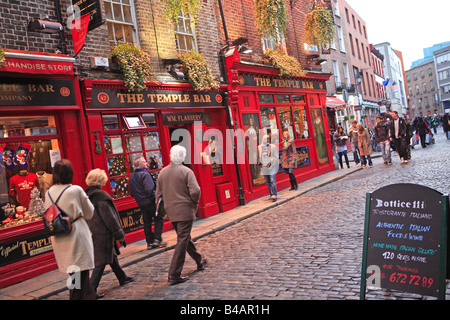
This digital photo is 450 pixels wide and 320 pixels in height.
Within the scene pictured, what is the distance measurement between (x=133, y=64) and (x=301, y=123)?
9209mm

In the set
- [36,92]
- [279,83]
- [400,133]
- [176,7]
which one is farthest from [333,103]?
[36,92]

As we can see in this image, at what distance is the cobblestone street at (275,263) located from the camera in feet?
15.4

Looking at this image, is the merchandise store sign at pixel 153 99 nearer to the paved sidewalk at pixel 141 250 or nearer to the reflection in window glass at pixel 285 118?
the paved sidewalk at pixel 141 250

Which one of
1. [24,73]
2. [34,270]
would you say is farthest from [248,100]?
[34,270]

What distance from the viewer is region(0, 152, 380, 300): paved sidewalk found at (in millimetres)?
6105

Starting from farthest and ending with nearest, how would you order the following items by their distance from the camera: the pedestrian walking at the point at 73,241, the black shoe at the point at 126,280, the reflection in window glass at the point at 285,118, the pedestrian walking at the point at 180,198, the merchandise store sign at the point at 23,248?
the reflection in window glass at the point at 285,118 < the merchandise store sign at the point at 23,248 < the black shoe at the point at 126,280 < the pedestrian walking at the point at 180,198 < the pedestrian walking at the point at 73,241

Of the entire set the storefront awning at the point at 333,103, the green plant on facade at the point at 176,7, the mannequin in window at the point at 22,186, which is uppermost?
the green plant on facade at the point at 176,7

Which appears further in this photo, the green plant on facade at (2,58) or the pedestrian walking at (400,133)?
the pedestrian walking at (400,133)

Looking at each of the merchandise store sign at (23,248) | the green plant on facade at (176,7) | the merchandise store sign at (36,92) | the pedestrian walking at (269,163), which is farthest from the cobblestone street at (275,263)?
the green plant on facade at (176,7)

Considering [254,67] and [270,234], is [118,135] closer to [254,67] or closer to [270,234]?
[270,234]

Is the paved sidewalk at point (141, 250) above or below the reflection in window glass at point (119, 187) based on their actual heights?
below

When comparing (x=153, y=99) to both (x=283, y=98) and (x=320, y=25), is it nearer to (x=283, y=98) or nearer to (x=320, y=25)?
(x=283, y=98)

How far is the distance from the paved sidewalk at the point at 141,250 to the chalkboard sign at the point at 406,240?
457 centimetres
